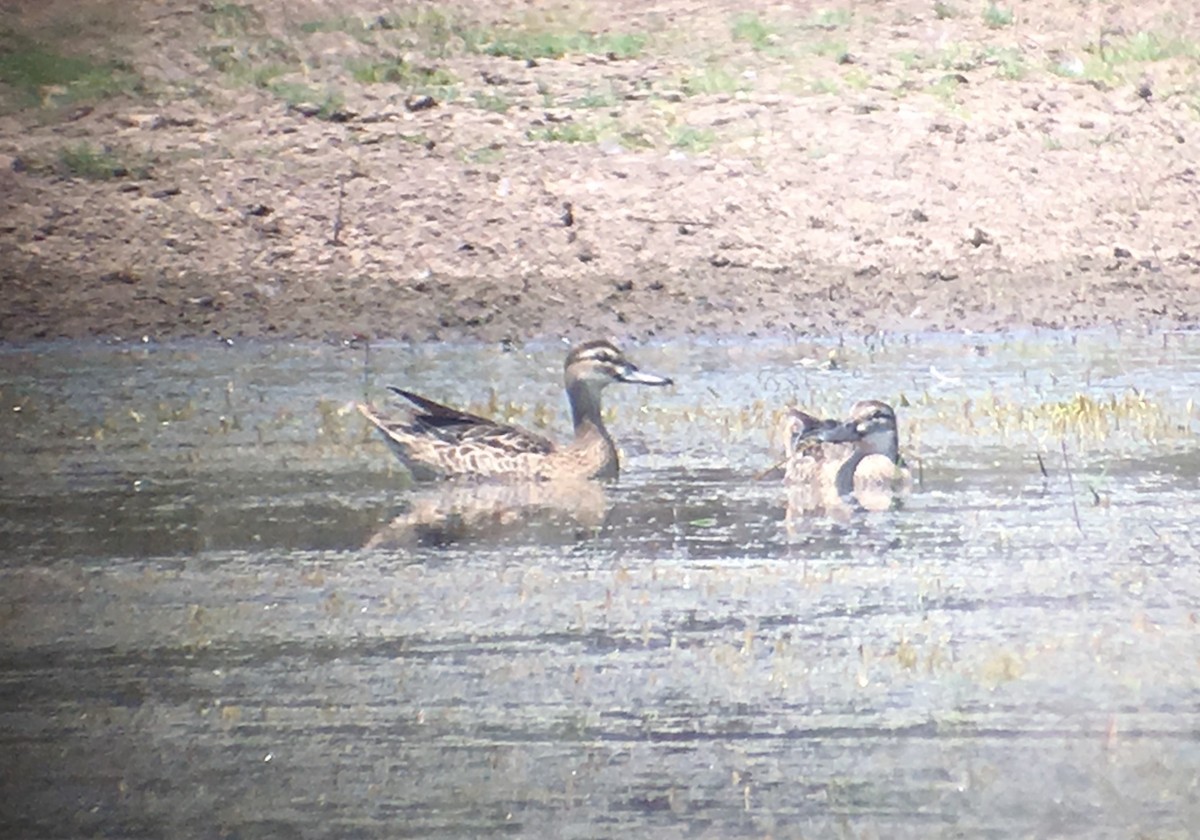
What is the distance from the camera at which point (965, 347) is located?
17.0 feet

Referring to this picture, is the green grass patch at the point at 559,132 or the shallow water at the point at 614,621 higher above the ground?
the green grass patch at the point at 559,132

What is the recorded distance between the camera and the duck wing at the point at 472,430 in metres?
4.35

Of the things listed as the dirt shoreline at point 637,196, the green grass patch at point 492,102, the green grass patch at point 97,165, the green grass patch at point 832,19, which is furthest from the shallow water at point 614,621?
the green grass patch at point 832,19

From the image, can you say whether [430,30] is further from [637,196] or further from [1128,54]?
[1128,54]

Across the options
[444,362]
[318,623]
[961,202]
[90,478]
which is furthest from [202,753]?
[961,202]

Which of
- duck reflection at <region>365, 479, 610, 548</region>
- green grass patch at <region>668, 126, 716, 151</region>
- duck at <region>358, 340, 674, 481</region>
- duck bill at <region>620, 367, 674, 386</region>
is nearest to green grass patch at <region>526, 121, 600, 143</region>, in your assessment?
green grass patch at <region>668, 126, 716, 151</region>

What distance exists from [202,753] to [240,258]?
223cm

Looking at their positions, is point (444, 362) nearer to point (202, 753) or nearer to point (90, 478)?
point (90, 478)

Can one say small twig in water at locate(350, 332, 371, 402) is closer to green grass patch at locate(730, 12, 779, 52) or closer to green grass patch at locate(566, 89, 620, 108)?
green grass patch at locate(566, 89, 620, 108)

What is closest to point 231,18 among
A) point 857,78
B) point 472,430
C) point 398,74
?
point 398,74

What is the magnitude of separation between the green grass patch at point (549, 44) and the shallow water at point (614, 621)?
90 centimetres

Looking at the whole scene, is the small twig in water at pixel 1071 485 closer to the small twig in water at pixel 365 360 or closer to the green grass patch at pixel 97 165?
the small twig in water at pixel 365 360

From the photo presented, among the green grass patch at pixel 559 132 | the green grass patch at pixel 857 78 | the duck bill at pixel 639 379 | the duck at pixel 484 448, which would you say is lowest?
the duck at pixel 484 448

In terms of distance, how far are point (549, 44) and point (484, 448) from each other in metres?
1.49
